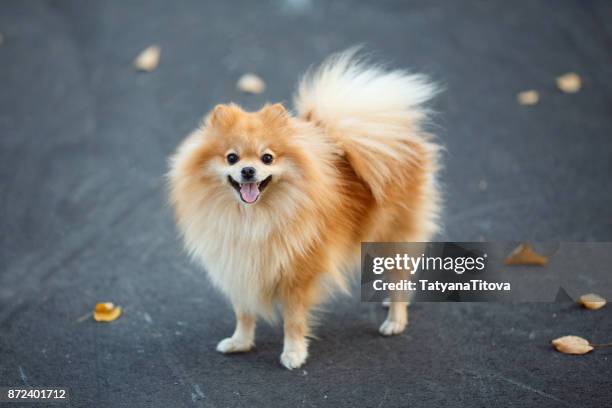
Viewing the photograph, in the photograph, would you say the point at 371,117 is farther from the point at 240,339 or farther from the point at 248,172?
the point at 240,339

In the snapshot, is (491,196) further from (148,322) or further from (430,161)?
(148,322)

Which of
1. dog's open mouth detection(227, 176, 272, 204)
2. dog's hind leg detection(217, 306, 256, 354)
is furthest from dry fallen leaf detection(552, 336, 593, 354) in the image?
dog's open mouth detection(227, 176, 272, 204)

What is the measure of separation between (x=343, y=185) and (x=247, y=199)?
0.56 meters

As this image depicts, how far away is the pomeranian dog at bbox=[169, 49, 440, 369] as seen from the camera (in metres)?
2.83

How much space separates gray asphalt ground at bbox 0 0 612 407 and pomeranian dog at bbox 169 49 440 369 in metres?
0.32

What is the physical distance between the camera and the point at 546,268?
3.89 m

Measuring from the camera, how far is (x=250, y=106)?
221 inches

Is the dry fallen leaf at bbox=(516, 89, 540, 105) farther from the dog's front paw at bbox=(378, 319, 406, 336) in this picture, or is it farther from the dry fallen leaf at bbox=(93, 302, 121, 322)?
the dry fallen leaf at bbox=(93, 302, 121, 322)

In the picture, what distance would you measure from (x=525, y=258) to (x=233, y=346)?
1.92m

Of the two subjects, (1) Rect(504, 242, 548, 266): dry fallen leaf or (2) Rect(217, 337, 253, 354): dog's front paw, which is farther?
(1) Rect(504, 242, 548, 266): dry fallen leaf

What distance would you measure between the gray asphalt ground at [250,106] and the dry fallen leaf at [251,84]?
0.29 ft

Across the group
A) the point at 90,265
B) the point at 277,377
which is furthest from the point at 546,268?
the point at 90,265

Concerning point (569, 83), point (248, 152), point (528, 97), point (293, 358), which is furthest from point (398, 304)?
point (569, 83)

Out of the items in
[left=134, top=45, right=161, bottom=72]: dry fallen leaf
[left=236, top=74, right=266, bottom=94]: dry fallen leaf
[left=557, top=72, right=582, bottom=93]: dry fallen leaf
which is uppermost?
[left=134, top=45, right=161, bottom=72]: dry fallen leaf
